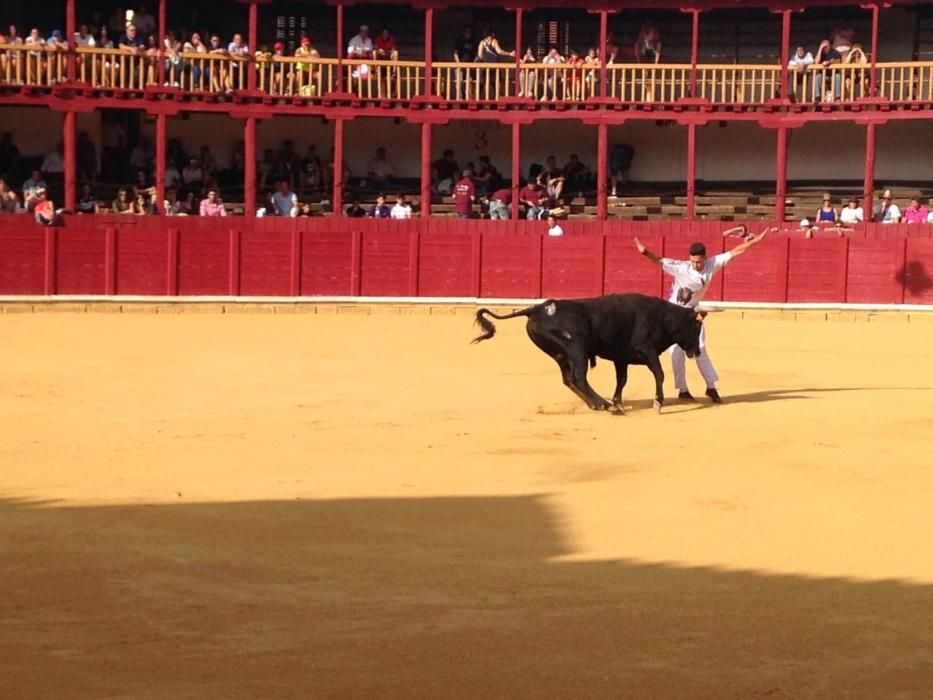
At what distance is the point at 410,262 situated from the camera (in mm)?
27422

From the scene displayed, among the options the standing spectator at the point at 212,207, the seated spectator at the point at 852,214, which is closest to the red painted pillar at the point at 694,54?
the seated spectator at the point at 852,214

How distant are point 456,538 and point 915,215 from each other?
21.2 m

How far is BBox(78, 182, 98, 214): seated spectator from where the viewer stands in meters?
28.5

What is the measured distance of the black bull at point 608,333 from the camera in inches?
519

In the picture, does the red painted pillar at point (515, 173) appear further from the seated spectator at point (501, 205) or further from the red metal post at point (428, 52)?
the red metal post at point (428, 52)

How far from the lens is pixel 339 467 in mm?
10672

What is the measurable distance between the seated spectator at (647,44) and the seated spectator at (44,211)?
10.8 metres

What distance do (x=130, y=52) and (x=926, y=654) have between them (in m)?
24.7

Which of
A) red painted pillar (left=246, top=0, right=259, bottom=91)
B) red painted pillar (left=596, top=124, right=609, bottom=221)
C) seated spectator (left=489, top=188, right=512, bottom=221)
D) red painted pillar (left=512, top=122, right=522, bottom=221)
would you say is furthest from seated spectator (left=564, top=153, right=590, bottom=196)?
red painted pillar (left=246, top=0, right=259, bottom=91)

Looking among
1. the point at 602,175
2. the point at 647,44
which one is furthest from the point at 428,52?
the point at 647,44

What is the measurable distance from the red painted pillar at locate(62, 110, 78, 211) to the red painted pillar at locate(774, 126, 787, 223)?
11.2 meters

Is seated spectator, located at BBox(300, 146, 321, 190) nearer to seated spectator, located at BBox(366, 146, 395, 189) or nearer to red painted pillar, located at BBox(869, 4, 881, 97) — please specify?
seated spectator, located at BBox(366, 146, 395, 189)

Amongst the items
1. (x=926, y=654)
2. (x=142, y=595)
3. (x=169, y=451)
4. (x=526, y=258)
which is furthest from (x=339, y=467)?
(x=526, y=258)

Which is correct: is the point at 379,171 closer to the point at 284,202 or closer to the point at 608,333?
the point at 284,202
